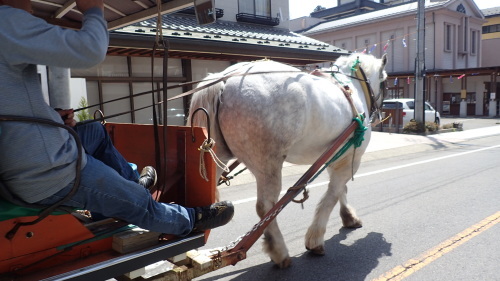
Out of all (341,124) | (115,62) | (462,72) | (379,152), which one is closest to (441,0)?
A: (462,72)

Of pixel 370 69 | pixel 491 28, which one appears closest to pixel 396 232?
pixel 370 69

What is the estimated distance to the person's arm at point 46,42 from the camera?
163 cm

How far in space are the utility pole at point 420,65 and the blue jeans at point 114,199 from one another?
51.6ft

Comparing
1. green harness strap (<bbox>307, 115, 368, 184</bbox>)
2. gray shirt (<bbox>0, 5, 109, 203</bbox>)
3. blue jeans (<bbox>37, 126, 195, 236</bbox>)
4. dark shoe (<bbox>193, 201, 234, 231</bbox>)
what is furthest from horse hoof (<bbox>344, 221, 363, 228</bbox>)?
gray shirt (<bbox>0, 5, 109, 203</bbox>)

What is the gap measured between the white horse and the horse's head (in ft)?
3.19

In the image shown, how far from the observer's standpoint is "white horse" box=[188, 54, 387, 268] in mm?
3094

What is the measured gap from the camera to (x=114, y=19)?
3.72 m

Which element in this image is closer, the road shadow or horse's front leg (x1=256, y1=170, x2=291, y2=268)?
horse's front leg (x1=256, y1=170, x2=291, y2=268)

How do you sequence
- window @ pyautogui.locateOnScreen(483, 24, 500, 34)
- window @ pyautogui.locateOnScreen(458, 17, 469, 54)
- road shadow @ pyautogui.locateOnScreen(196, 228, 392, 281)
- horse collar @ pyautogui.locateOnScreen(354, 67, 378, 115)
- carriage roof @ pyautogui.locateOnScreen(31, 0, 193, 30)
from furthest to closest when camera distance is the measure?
window @ pyautogui.locateOnScreen(483, 24, 500, 34)
window @ pyautogui.locateOnScreen(458, 17, 469, 54)
horse collar @ pyautogui.locateOnScreen(354, 67, 378, 115)
road shadow @ pyautogui.locateOnScreen(196, 228, 392, 281)
carriage roof @ pyautogui.locateOnScreen(31, 0, 193, 30)

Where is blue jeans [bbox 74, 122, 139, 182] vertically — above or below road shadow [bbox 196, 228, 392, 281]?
above

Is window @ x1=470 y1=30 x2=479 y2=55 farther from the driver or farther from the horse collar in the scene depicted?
the driver

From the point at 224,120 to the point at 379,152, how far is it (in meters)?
9.06

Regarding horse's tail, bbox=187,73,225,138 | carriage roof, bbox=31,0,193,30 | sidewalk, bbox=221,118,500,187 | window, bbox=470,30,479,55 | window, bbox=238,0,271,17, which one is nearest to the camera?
carriage roof, bbox=31,0,193,30

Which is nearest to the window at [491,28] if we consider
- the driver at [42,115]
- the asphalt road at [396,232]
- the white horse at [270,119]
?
the asphalt road at [396,232]
